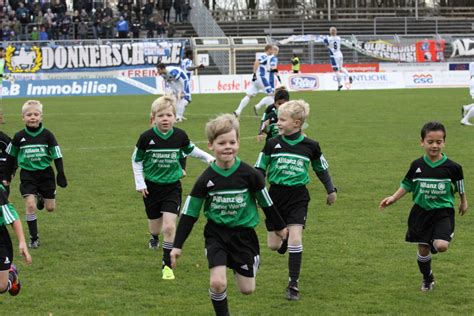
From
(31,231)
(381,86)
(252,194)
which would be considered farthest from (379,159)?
(381,86)

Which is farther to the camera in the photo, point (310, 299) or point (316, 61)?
point (316, 61)

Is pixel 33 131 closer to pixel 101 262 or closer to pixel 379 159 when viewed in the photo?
pixel 101 262

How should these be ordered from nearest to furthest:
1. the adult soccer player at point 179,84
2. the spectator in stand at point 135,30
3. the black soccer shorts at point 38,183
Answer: the black soccer shorts at point 38,183, the adult soccer player at point 179,84, the spectator in stand at point 135,30

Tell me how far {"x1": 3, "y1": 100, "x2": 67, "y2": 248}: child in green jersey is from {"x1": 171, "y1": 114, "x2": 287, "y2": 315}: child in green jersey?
12.9ft

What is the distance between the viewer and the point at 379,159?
17.8 m

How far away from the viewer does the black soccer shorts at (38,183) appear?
10258 millimetres

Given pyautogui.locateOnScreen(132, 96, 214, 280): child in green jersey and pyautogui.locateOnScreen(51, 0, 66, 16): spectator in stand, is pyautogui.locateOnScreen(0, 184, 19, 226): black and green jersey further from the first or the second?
pyautogui.locateOnScreen(51, 0, 66, 16): spectator in stand

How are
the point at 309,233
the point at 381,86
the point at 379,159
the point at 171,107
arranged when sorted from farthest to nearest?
the point at 381,86, the point at 379,159, the point at 309,233, the point at 171,107

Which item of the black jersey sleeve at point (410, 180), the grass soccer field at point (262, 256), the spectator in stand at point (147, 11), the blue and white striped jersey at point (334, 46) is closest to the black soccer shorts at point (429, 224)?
the black jersey sleeve at point (410, 180)

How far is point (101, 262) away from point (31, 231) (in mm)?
1258

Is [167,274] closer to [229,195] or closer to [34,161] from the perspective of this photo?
[229,195]

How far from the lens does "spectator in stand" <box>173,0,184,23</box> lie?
53.4 meters

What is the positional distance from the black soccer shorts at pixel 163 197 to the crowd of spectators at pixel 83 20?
39.1 meters

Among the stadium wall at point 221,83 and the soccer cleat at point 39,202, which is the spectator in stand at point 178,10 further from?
the soccer cleat at point 39,202
